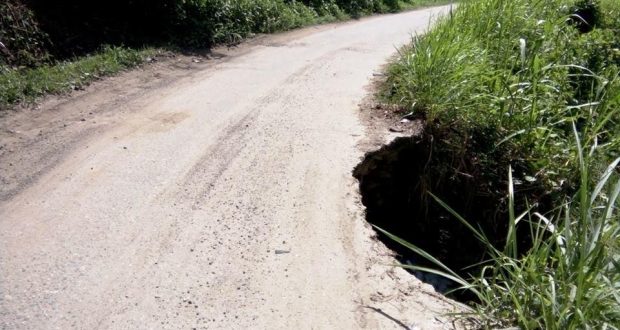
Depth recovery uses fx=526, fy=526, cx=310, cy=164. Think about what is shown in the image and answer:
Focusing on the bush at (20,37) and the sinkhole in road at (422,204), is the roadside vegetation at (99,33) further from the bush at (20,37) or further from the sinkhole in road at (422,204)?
the sinkhole in road at (422,204)

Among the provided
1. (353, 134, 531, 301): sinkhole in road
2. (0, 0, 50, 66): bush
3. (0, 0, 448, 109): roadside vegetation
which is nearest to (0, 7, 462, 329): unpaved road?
(353, 134, 531, 301): sinkhole in road

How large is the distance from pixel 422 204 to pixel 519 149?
986 mm

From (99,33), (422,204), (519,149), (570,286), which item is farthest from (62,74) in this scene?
(570,286)

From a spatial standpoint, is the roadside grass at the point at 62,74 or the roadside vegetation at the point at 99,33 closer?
the roadside grass at the point at 62,74

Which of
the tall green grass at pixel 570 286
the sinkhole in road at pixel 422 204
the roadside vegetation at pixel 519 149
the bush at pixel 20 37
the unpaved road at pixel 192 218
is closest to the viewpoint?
the tall green grass at pixel 570 286

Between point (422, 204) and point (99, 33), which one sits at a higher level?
point (99, 33)

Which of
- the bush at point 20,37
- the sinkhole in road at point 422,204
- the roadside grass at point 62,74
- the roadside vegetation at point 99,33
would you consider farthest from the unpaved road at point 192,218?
the bush at point 20,37

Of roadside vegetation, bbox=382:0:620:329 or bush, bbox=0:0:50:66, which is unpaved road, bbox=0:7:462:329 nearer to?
roadside vegetation, bbox=382:0:620:329

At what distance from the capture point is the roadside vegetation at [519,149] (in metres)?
2.51

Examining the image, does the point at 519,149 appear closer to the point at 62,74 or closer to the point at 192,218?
the point at 192,218

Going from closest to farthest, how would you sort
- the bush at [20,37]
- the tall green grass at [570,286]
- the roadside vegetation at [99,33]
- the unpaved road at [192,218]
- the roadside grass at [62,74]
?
the tall green grass at [570,286]
the unpaved road at [192,218]
the roadside grass at [62,74]
the roadside vegetation at [99,33]
the bush at [20,37]

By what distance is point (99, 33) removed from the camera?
25.9ft

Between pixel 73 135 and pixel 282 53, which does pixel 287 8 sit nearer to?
pixel 282 53

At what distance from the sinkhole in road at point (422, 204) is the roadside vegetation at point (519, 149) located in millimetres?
20
